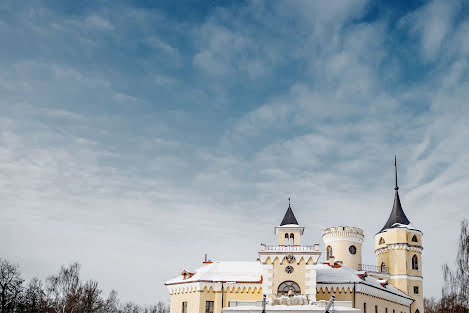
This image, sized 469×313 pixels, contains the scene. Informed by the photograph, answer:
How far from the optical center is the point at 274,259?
49562 millimetres

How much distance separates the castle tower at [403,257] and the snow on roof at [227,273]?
20618 mm

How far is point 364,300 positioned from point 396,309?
8357 mm

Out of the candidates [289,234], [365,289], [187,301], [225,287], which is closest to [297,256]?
[289,234]

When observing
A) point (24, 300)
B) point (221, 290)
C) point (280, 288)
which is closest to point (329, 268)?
point (280, 288)

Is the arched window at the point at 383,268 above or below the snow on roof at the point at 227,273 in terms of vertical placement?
above

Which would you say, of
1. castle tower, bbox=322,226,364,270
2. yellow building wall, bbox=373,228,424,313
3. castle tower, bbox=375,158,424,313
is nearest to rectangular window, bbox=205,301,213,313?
castle tower, bbox=322,226,364,270

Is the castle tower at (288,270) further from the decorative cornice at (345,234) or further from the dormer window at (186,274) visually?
the decorative cornice at (345,234)

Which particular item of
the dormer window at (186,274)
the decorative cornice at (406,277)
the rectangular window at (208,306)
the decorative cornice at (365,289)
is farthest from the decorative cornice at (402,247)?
the dormer window at (186,274)

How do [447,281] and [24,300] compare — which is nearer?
[447,281]

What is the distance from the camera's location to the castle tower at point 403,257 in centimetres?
6519

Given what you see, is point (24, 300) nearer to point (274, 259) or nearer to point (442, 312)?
point (274, 259)

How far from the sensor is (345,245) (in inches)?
2685

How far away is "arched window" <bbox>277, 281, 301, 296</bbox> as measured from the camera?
160 ft

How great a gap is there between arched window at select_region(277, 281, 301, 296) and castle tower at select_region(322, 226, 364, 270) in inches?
792
